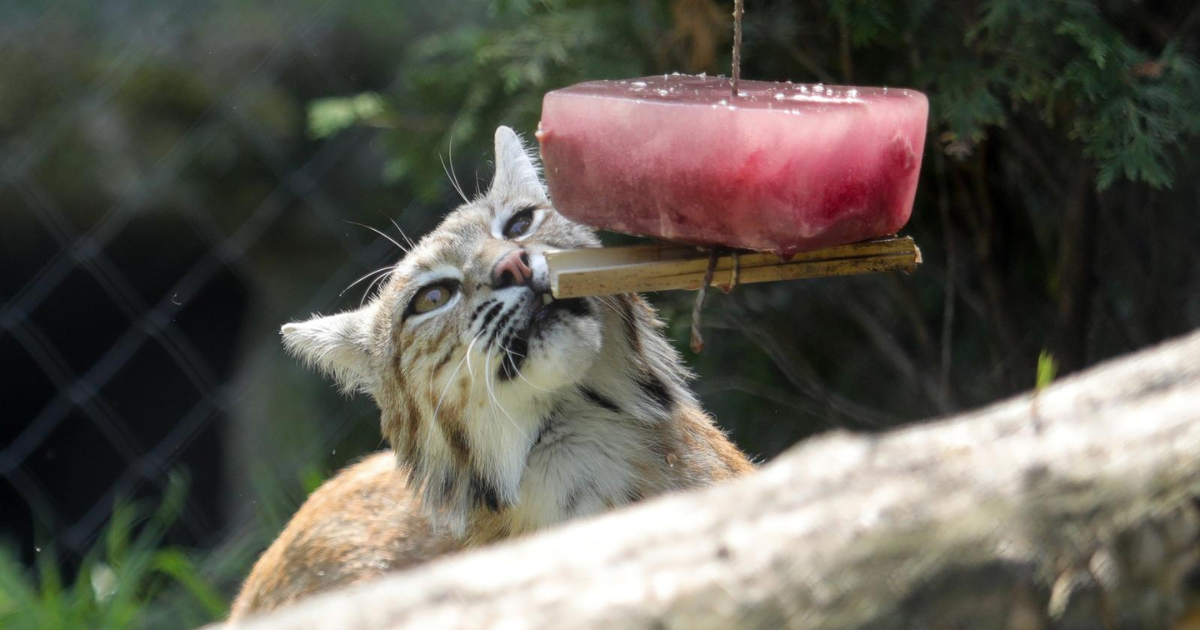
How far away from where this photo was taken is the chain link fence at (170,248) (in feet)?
16.6

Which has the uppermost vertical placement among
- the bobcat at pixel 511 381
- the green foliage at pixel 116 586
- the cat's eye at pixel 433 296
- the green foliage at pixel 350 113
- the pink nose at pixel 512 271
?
the green foliage at pixel 350 113

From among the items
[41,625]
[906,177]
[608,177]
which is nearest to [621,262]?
[608,177]

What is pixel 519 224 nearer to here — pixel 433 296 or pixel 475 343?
pixel 433 296

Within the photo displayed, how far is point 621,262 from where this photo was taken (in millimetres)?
2227

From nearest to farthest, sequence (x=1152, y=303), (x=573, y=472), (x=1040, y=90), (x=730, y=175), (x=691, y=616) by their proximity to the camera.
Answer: (x=691, y=616), (x=730, y=175), (x=573, y=472), (x=1040, y=90), (x=1152, y=303)

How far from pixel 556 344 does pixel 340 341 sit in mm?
863

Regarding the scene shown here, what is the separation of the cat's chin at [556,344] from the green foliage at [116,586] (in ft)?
6.84

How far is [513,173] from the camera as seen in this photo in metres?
3.25

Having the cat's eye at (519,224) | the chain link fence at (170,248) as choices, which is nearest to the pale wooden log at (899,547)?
the cat's eye at (519,224)

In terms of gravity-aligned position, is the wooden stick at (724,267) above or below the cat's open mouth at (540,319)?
above

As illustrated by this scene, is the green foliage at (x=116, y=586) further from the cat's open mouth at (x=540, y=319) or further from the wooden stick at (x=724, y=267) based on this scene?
the wooden stick at (x=724, y=267)

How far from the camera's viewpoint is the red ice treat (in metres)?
2.02

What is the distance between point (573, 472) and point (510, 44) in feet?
5.11

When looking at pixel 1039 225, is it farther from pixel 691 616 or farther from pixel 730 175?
pixel 691 616
